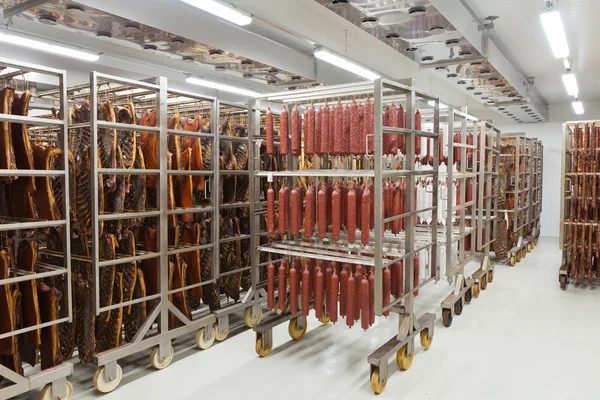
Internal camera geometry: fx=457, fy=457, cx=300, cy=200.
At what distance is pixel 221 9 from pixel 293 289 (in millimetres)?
3012

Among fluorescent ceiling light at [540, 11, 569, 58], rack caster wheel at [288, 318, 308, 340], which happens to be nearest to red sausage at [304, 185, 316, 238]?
Result: rack caster wheel at [288, 318, 308, 340]

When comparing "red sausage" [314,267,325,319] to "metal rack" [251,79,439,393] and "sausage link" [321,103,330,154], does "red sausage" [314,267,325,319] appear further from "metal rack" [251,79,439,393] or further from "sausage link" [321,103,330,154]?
"sausage link" [321,103,330,154]

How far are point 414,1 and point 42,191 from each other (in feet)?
12.4

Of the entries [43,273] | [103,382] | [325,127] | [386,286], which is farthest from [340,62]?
[103,382]

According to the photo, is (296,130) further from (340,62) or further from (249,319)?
(340,62)

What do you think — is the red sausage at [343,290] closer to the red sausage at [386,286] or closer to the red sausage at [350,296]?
the red sausage at [350,296]

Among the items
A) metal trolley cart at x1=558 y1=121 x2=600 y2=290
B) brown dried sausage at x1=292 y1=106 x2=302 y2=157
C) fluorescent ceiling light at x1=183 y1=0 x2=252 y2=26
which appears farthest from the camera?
metal trolley cart at x1=558 y1=121 x2=600 y2=290

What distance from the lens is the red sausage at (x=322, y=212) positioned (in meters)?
4.25

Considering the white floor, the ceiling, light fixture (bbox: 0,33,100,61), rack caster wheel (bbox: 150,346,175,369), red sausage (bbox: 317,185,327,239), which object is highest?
the ceiling

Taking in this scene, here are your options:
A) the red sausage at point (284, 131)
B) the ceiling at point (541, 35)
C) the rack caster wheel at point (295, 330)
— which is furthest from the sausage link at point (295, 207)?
the ceiling at point (541, 35)

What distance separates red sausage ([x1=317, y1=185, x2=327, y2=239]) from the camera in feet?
13.9

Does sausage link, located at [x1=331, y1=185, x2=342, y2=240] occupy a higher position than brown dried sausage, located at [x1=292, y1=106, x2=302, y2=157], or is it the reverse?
brown dried sausage, located at [x1=292, y1=106, x2=302, y2=157]

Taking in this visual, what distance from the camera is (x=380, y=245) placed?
3.84 meters

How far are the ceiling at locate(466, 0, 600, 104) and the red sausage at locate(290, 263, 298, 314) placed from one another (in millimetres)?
4482
